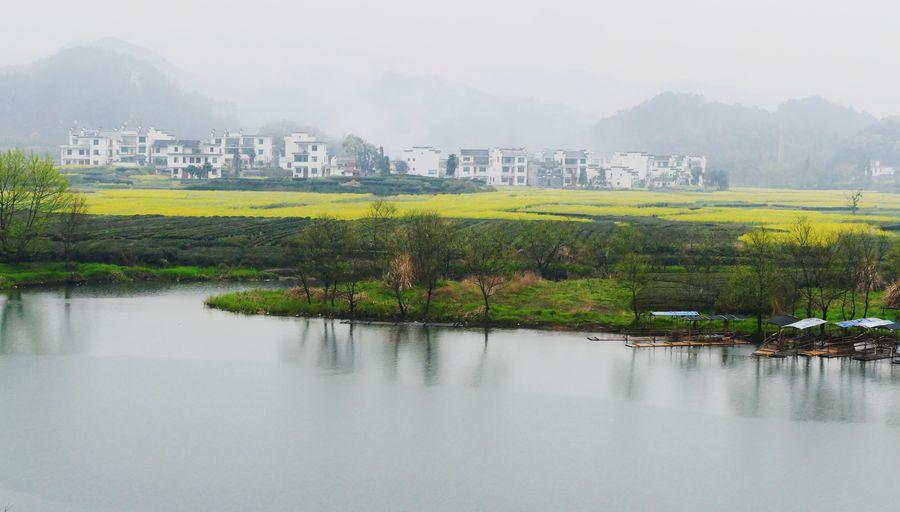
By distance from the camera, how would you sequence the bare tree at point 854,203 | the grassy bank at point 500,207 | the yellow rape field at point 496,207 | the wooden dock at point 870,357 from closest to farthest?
the wooden dock at point 870,357 → the grassy bank at point 500,207 → the yellow rape field at point 496,207 → the bare tree at point 854,203

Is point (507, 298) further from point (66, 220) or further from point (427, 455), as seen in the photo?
point (66, 220)

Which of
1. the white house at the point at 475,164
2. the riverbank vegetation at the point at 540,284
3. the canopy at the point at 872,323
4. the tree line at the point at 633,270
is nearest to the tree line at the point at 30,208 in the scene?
the riverbank vegetation at the point at 540,284

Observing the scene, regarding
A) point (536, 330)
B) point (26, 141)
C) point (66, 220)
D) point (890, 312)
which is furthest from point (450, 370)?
point (26, 141)

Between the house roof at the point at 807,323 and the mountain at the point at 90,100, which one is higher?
the mountain at the point at 90,100

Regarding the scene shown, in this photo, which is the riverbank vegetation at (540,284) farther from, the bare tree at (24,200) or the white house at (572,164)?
the white house at (572,164)

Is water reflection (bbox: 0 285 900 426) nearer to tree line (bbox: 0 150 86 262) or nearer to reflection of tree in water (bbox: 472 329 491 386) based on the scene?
reflection of tree in water (bbox: 472 329 491 386)

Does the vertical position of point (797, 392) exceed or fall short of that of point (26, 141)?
it falls short
